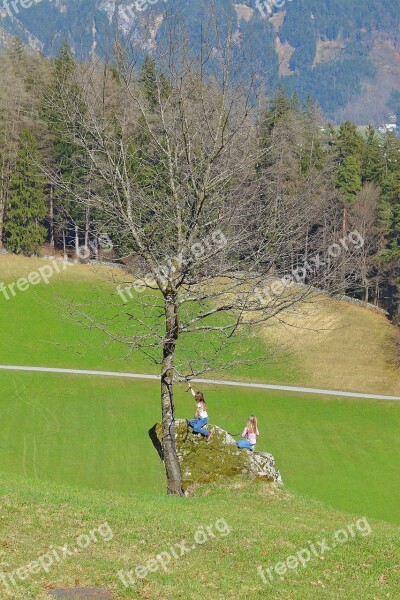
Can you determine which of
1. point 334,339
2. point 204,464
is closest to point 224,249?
point 204,464

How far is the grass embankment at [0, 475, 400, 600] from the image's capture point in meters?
10.8

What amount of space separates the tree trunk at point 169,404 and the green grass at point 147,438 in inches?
329

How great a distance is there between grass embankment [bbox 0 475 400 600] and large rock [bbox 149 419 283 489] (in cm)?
313

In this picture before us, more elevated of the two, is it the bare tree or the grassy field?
the bare tree

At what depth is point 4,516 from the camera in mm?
13203

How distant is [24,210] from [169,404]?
4546 centimetres

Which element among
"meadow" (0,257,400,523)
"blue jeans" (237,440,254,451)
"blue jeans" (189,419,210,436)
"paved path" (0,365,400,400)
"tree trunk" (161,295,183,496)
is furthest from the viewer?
"paved path" (0,365,400,400)

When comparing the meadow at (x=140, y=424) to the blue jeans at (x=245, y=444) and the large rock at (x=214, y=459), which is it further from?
the blue jeans at (x=245, y=444)

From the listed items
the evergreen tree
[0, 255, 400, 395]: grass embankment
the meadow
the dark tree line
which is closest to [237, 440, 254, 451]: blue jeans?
the meadow

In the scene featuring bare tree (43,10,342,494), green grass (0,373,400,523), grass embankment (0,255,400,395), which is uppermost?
bare tree (43,10,342,494)

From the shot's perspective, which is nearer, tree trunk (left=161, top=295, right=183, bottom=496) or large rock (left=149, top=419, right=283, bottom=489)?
tree trunk (left=161, top=295, right=183, bottom=496)

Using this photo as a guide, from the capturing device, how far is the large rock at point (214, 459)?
19.5 m

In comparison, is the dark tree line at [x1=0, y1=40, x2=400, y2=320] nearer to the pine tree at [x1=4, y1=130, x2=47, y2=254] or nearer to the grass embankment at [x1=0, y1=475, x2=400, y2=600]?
the pine tree at [x1=4, y1=130, x2=47, y2=254]

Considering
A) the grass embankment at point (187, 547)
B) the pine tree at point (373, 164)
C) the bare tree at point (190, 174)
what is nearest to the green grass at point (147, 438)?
the bare tree at point (190, 174)
